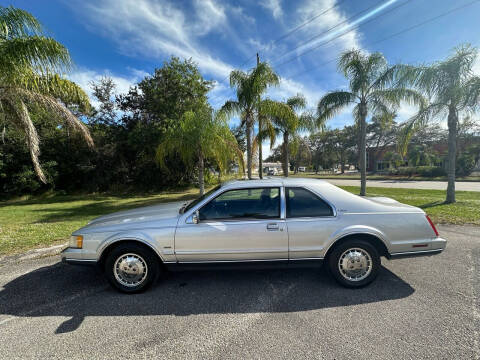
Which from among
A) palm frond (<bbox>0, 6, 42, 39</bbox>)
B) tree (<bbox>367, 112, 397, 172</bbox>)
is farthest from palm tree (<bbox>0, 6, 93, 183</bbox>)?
tree (<bbox>367, 112, 397, 172</bbox>)

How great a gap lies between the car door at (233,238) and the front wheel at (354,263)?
70 cm

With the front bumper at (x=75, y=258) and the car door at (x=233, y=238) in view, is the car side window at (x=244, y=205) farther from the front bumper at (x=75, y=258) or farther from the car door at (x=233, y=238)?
the front bumper at (x=75, y=258)

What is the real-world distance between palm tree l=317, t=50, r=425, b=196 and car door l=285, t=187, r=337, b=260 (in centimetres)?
820

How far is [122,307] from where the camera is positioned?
2.61 m

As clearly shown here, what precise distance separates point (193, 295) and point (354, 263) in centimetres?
219

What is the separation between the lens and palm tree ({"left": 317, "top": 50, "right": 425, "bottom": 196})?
9195 millimetres

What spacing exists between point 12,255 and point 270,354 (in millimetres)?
5405

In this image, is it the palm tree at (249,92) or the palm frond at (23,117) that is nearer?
the palm frond at (23,117)

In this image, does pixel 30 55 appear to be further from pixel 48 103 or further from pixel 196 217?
pixel 196 217

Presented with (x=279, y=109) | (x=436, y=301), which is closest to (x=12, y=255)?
(x=436, y=301)

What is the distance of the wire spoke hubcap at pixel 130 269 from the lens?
2883 millimetres

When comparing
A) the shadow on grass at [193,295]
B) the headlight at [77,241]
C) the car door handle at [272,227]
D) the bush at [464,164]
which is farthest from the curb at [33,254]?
the bush at [464,164]

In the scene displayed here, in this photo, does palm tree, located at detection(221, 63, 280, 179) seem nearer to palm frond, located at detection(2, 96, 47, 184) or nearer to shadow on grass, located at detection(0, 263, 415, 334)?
palm frond, located at detection(2, 96, 47, 184)

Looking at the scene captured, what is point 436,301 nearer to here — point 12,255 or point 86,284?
point 86,284
